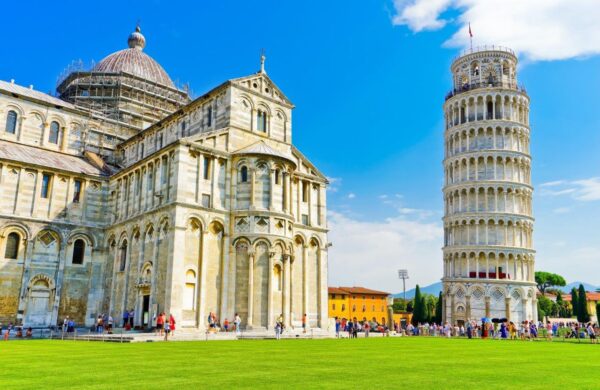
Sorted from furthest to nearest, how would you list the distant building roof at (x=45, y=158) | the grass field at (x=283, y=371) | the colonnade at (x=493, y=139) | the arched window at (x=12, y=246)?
the colonnade at (x=493, y=139) < the distant building roof at (x=45, y=158) < the arched window at (x=12, y=246) < the grass field at (x=283, y=371)

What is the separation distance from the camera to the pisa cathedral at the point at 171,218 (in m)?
31.9

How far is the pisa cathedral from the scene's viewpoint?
3188 cm

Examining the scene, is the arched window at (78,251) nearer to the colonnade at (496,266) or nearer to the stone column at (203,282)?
the stone column at (203,282)

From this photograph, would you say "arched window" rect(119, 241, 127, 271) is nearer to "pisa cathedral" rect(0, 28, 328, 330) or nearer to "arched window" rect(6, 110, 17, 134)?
"pisa cathedral" rect(0, 28, 328, 330)

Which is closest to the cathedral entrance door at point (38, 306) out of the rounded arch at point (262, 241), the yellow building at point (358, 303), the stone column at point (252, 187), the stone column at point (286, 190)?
the rounded arch at point (262, 241)

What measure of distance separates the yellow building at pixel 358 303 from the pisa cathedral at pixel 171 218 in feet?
172

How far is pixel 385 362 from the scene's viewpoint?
48.2 ft

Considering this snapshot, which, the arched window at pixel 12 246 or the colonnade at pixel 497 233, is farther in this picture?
the colonnade at pixel 497 233

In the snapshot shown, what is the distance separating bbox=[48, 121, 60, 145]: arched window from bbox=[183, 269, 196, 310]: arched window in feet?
73.1

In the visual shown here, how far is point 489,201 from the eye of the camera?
6359 centimetres

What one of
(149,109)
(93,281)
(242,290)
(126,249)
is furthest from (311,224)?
(149,109)

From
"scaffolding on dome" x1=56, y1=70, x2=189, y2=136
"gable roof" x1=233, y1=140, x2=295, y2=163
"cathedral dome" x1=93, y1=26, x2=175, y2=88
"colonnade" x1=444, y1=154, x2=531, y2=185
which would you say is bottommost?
"gable roof" x1=233, y1=140, x2=295, y2=163

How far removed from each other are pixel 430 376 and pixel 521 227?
5706 cm

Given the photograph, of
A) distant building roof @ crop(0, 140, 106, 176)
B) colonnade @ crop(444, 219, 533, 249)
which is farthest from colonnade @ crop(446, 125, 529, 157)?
distant building roof @ crop(0, 140, 106, 176)
